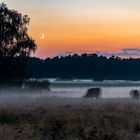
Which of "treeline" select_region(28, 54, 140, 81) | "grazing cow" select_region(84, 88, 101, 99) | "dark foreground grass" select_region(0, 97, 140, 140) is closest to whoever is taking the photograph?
"dark foreground grass" select_region(0, 97, 140, 140)

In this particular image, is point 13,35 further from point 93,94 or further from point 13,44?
point 93,94

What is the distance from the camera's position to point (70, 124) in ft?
79.3

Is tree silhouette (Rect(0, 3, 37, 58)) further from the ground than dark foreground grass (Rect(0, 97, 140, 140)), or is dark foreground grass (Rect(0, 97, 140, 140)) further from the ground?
tree silhouette (Rect(0, 3, 37, 58))

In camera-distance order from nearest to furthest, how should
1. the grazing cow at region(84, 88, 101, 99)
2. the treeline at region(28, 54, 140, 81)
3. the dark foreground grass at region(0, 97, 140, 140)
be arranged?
the dark foreground grass at region(0, 97, 140, 140), the grazing cow at region(84, 88, 101, 99), the treeline at region(28, 54, 140, 81)

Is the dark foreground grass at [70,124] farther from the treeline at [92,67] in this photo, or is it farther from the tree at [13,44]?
the treeline at [92,67]

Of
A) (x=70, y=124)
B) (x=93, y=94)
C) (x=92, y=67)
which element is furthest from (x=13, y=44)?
(x=92, y=67)

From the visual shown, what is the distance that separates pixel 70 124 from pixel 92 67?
113 meters

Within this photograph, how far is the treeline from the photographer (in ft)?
431

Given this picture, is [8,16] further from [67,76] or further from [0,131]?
[67,76]

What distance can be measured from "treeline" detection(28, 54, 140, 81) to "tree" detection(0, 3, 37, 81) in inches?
2379

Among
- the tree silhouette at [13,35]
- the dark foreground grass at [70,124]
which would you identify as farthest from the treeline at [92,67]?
the dark foreground grass at [70,124]

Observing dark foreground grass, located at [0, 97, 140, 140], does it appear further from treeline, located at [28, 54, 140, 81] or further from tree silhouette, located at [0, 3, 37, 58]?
treeline, located at [28, 54, 140, 81]

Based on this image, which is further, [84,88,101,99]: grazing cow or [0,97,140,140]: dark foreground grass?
[84,88,101,99]: grazing cow

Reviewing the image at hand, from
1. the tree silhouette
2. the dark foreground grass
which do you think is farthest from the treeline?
the dark foreground grass
